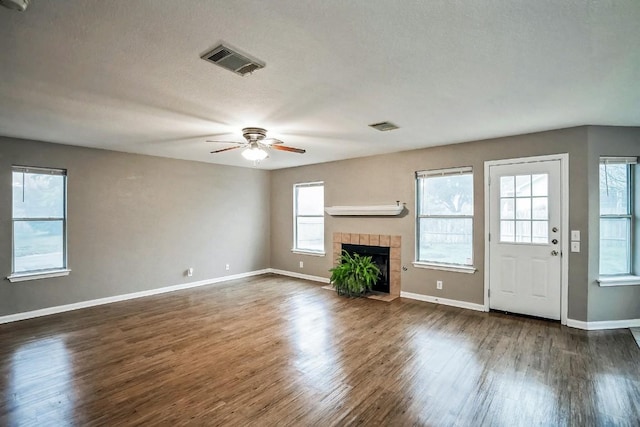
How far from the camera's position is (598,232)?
3.83 metres

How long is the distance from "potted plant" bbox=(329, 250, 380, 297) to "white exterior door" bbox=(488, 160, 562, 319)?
5.88ft

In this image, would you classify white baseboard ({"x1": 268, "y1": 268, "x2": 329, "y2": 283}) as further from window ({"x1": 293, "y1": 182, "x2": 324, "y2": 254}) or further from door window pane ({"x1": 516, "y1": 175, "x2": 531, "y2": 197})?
door window pane ({"x1": 516, "y1": 175, "x2": 531, "y2": 197})

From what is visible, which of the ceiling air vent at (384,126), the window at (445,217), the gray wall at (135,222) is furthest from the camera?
the window at (445,217)

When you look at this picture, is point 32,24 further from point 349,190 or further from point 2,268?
point 349,190

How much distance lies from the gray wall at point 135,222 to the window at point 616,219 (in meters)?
6.01

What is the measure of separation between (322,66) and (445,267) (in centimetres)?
373

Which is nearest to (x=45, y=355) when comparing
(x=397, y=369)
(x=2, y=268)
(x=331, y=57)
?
(x=2, y=268)

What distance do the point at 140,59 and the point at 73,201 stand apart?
3.67 meters

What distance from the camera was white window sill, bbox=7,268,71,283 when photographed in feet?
14.0

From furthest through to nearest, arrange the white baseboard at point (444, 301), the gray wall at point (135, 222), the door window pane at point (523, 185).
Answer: the white baseboard at point (444, 301) < the gray wall at point (135, 222) < the door window pane at point (523, 185)

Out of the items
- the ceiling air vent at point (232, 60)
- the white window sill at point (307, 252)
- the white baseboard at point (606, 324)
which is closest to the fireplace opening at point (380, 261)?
the white window sill at point (307, 252)

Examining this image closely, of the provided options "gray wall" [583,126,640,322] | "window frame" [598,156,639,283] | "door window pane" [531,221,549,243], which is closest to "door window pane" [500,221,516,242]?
"door window pane" [531,221,549,243]

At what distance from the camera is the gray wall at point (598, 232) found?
3814 millimetres

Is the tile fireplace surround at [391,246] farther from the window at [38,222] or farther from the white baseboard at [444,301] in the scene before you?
the window at [38,222]
